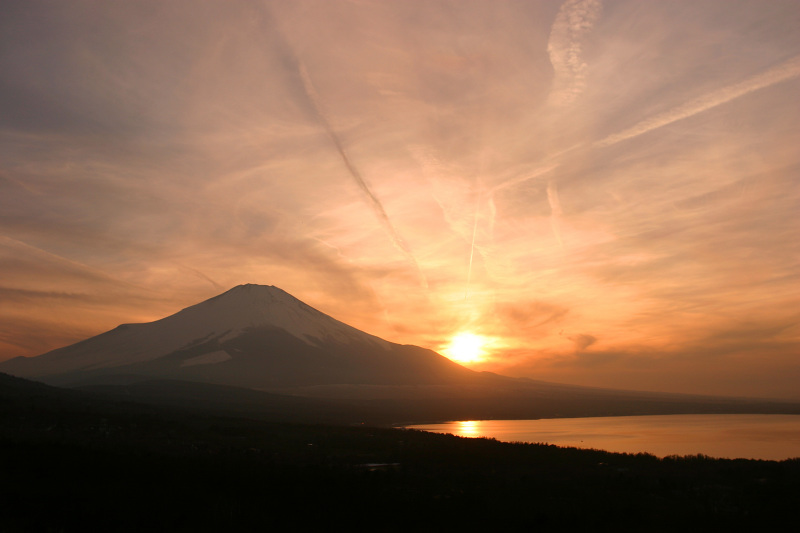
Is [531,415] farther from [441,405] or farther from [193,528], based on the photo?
[193,528]

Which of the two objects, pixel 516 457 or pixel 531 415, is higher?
pixel 531 415

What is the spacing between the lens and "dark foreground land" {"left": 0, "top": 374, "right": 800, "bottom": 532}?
1717 cm

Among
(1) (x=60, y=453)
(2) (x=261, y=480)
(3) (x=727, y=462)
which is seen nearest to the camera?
(2) (x=261, y=480)

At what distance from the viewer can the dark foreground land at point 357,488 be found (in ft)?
56.3

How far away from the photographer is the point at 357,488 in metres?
22.0

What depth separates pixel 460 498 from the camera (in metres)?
21.4

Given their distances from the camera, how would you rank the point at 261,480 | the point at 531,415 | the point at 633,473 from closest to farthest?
the point at 261,480 → the point at 633,473 → the point at 531,415

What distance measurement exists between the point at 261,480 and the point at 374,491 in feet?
16.4

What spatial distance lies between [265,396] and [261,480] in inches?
5851

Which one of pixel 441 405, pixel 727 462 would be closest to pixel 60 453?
pixel 727 462

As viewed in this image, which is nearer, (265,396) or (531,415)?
(531,415)

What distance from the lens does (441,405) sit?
15888 centimetres

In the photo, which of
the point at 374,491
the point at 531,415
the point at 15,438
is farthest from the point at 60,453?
the point at 531,415

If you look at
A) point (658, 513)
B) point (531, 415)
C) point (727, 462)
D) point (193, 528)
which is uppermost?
point (531, 415)
